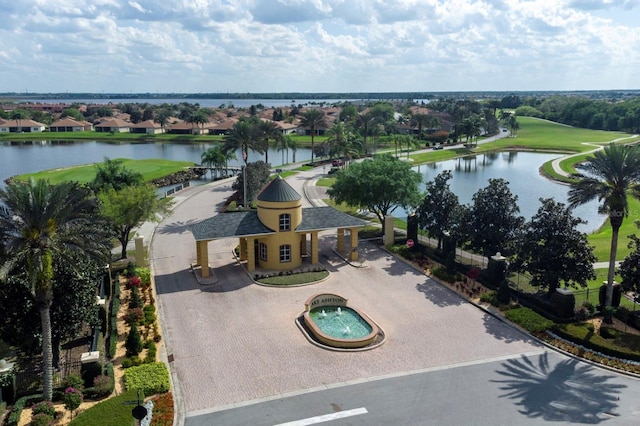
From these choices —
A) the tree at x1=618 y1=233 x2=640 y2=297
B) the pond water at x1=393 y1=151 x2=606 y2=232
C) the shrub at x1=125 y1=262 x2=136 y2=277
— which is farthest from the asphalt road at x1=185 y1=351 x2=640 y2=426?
the pond water at x1=393 y1=151 x2=606 y2=232

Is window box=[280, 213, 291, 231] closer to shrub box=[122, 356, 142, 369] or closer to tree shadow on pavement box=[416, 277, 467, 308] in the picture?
tree shadow on pavement box=[416, 277, 467, 308]

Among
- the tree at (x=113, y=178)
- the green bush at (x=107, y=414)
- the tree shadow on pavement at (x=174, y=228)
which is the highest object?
the tree at (x=113, y=178)

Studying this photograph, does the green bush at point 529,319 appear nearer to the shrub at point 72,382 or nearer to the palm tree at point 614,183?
the palm tree at point 614,183

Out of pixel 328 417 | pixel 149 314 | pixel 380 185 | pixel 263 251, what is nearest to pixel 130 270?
pixel 149 314

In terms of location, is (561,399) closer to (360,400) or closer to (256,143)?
(360,400)

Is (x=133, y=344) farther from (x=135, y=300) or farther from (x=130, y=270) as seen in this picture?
(x=130, y=270)

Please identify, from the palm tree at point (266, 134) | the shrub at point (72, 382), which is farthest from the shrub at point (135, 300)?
the palm tree at point (266, 134)
